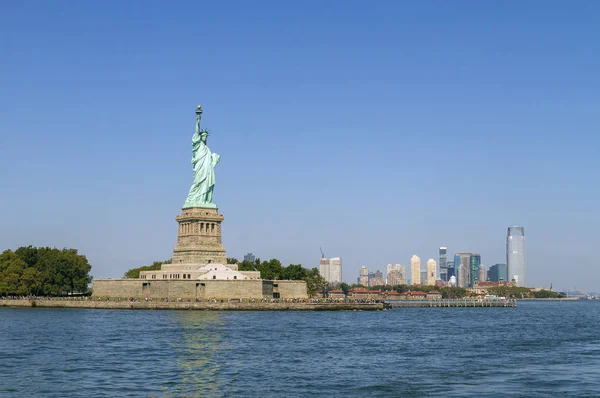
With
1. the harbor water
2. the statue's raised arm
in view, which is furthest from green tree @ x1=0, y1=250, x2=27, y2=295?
the harbor water

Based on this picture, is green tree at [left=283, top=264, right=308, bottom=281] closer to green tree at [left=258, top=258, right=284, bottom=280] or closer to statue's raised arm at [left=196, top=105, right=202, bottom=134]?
green tree at [left=258, top=258, right=284, bottom=280]

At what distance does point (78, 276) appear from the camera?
137 meters

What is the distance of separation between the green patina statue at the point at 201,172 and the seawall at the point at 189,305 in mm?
18746

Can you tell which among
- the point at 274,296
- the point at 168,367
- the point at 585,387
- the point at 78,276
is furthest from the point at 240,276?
the point at 585,387

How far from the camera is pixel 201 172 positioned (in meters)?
127

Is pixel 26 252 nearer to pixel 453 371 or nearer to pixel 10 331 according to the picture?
pixel 10 331

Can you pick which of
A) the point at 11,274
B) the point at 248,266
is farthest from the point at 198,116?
the point at 11,274

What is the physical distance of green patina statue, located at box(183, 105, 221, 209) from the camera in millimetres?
125250

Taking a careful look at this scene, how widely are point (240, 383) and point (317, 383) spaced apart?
4.02 metres

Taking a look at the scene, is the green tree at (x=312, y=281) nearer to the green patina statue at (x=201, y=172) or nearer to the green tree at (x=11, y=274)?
the green patina statue at (x=201, y=172)

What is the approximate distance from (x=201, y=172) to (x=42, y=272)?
104 ft

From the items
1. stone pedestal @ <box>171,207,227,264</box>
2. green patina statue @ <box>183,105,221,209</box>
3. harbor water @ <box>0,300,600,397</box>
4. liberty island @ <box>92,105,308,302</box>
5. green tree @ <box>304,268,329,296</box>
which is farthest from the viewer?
green tree @ <box>304,268,329,296</box>

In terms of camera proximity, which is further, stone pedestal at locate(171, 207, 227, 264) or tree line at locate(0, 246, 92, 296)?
tree line at locate(0, 246, 92, 296)

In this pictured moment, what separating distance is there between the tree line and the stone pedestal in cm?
2190
